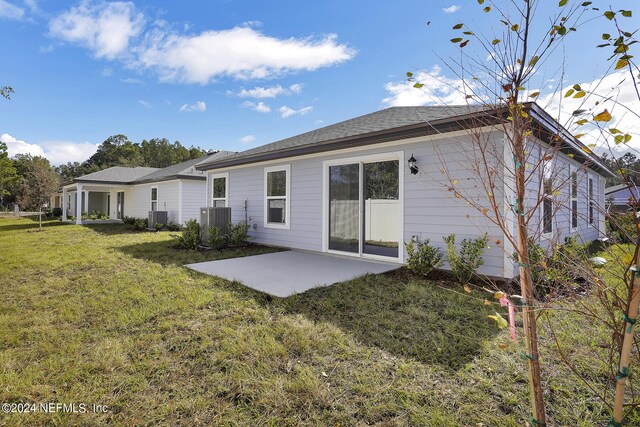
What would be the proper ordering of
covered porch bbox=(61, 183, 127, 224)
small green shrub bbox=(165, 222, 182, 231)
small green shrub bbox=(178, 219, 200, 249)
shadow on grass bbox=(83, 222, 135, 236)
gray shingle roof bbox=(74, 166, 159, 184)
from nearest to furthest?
1. small green shrub bbox=(178, 219, 200, 249)
2. shadow on grass bbox=(83, 222, 135, 236)
3. small green shrub bbox=(165, 222, 182, 231)
4. gray shingle roof bbox=(74, 166, 159, 184)
5. covered porch bbox=(61, 183, 127, 224)

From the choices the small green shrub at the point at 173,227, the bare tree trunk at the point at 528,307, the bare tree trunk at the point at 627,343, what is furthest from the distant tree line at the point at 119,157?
the bare tree trunk at the point at 627,343

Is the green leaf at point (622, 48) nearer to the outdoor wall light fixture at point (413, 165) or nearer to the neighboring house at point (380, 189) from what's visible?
the neighboring house at point (380, 189)

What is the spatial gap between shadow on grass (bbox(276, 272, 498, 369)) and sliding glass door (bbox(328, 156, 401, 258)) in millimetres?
1967

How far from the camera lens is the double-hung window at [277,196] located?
26.7ft

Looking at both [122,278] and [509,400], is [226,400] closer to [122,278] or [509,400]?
[509,400]

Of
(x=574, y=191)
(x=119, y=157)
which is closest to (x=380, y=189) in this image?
(x=574, y=191)

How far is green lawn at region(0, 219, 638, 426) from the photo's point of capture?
1.91m

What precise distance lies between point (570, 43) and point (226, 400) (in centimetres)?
327

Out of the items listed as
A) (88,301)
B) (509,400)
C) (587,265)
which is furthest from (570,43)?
(88,301)

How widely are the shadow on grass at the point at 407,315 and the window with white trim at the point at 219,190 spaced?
6950 millimetres

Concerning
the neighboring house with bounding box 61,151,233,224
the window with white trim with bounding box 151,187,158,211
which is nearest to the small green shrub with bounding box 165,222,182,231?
the neighboring house with bounding box 61,151,233,224

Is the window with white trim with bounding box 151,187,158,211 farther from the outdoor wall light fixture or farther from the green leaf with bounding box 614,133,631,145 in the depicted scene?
the green leaf with bounding box 614,133,631,145

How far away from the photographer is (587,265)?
133 cm

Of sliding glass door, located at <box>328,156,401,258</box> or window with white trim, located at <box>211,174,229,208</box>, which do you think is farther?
window with white trim, located at <box>211,174,229,208</box>
